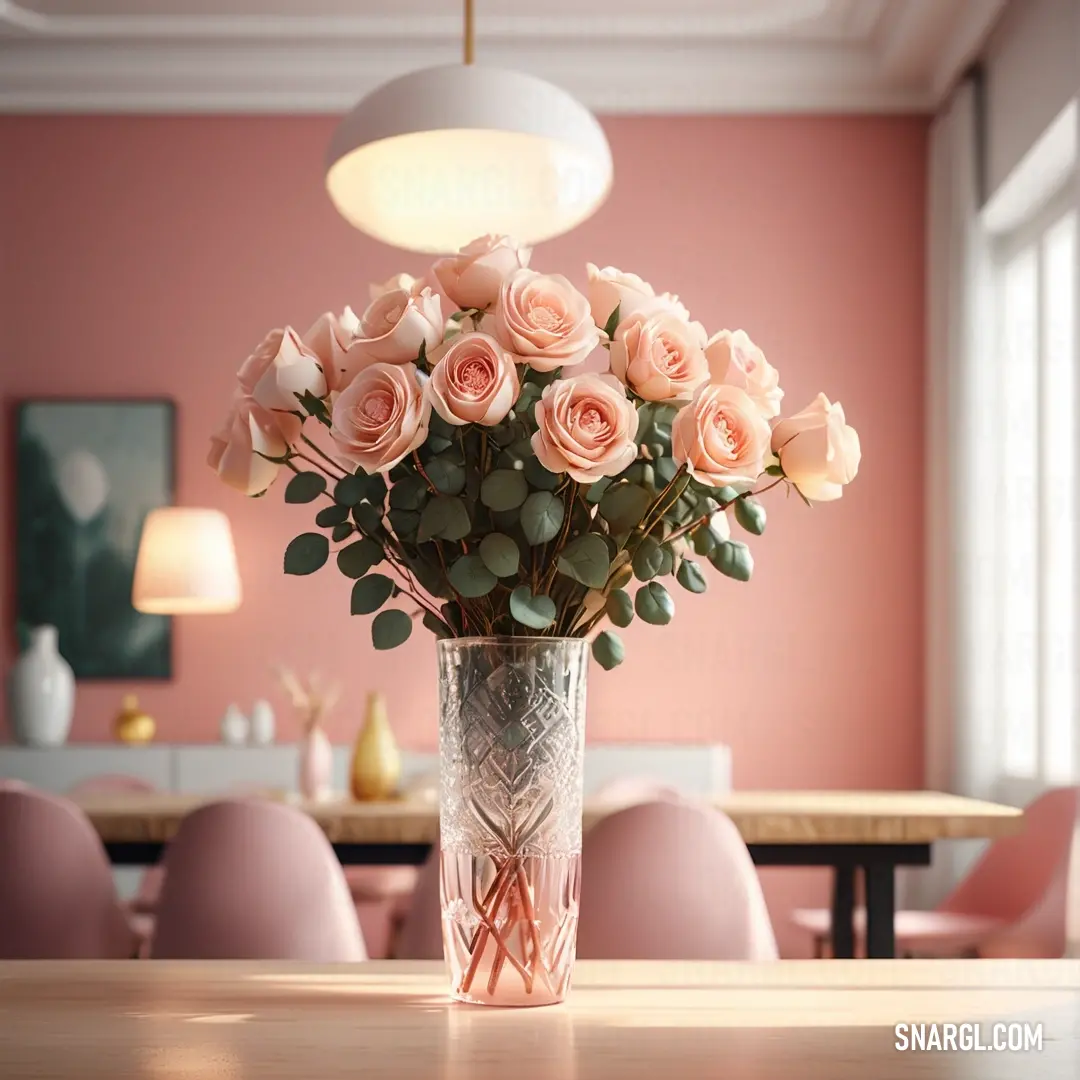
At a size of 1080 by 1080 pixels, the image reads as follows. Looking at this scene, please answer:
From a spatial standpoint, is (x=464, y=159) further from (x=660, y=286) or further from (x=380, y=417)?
(x=660, y=286)

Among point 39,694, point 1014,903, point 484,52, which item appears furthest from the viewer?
point 484,52

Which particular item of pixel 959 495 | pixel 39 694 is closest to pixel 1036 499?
pixel 959 495

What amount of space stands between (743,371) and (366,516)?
0.32 metres

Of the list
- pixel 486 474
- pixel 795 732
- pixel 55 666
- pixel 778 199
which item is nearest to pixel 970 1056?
pixel 486 474

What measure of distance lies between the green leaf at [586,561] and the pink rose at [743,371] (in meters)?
0.16

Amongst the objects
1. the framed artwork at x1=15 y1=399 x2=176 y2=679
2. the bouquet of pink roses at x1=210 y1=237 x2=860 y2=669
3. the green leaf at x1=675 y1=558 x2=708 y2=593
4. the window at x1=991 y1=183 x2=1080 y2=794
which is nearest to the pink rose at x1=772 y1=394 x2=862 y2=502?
the bouquet of pink roses at x1=210 y1=237 x2=860 y2=669

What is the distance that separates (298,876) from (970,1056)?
1.14 meters

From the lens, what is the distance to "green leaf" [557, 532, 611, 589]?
1069mm

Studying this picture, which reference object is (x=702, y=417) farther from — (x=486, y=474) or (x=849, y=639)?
(x=849, y=639)

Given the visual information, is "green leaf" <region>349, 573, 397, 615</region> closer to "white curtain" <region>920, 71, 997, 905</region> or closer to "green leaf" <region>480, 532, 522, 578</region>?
"green leaf" <region>480, 532, 522, 578</region>

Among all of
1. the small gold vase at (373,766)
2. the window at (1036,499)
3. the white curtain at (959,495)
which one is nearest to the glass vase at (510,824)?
the small gold vase at (373,766)

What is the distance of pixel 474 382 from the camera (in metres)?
1.03

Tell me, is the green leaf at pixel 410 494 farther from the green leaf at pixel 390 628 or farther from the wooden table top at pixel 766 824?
the wooden table top at pixel 766 824

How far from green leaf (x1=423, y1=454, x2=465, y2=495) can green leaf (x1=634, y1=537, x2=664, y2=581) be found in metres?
0.15
